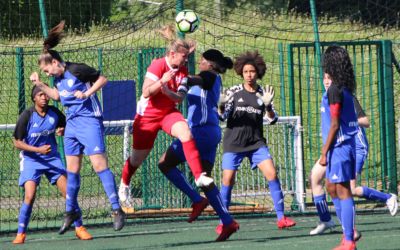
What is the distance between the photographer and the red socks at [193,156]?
10344 mm

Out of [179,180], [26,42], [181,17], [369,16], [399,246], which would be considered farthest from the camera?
[369,16]

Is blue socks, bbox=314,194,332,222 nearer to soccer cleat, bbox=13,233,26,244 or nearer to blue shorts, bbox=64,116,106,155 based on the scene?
blue shorts, bbox=64,116,106,155

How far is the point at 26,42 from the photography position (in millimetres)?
15562

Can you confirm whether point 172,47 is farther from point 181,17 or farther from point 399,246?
point 399,246

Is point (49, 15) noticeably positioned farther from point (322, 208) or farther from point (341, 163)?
point (341, 163)

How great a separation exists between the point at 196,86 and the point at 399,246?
2.88m

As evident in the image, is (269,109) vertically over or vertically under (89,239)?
over

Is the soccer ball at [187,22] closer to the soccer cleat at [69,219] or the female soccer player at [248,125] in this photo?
the female soccer player at [248,125]

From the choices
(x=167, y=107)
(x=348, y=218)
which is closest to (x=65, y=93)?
(x=167, y=107)

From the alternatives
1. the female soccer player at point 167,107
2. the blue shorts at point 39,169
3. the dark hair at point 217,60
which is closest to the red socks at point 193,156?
the female soccer player at point 167,107

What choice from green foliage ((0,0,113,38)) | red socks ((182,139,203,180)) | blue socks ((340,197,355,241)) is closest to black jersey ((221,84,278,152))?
red socks ((182,139,203,180))

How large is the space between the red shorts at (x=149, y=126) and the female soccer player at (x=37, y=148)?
1.35 meters

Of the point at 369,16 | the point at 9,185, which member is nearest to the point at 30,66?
the point at 9,185

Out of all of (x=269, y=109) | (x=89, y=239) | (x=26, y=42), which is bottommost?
(x=89, y=239)
